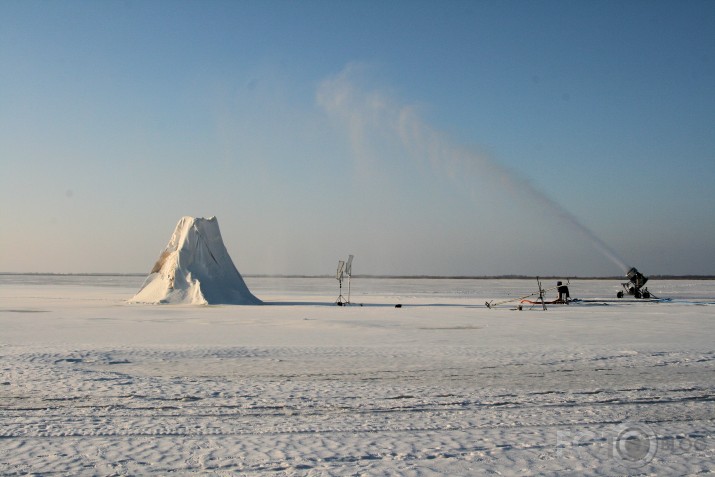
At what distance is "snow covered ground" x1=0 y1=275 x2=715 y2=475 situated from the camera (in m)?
6.30

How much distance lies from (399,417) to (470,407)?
4.25 ft

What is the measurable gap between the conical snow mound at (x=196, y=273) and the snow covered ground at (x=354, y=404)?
1557cm

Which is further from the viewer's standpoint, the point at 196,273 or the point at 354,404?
the point at 196,273

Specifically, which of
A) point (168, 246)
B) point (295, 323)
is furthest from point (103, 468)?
point (168, 246)

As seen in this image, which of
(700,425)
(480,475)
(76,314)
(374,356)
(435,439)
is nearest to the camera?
(480,475)

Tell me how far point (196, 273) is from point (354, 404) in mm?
27539

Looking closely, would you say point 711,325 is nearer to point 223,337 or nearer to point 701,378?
point 701,378

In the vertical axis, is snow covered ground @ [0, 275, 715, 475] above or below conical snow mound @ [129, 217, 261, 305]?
below

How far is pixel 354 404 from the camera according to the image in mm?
8969

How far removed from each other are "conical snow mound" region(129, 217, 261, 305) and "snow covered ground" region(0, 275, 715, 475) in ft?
51.1

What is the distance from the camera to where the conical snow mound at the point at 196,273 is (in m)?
34.0

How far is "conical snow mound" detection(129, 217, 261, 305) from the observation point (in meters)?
34.0

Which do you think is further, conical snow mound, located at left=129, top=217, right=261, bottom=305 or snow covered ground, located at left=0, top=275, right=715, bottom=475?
conical snow mound, located at left=129, top=217, right=261, bottom=305

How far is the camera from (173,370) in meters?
11.9
